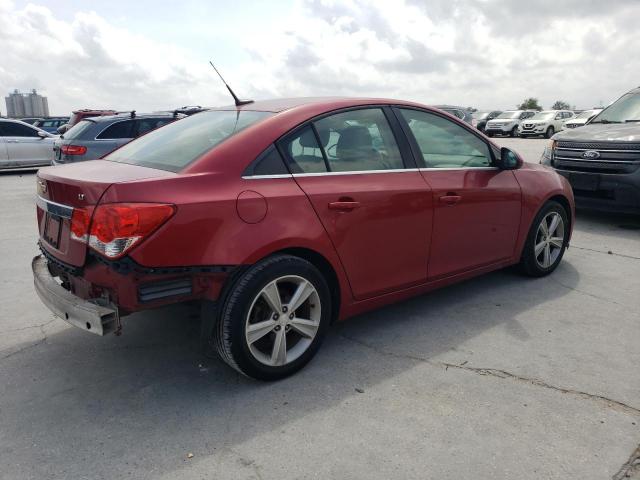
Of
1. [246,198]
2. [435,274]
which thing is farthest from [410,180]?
[246,198]

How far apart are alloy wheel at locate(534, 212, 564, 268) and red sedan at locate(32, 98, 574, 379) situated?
32.6 inches

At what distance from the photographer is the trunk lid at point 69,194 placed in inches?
108

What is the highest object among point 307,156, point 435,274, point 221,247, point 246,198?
point 307,156

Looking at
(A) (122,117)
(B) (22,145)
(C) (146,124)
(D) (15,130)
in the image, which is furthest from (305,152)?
(D) (15,130)

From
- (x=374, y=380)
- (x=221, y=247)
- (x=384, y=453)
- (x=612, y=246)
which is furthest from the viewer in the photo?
(x=612, y=246)

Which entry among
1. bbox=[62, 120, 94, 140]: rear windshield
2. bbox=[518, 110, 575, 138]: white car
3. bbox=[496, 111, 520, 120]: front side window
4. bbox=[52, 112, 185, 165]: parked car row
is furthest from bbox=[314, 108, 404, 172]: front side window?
bbox=[496, 111, 520, 120]: front side window

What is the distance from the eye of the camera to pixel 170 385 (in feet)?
10.1

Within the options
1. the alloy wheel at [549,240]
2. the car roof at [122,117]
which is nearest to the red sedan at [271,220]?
the alloy wheel at [549,240]

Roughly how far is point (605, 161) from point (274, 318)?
5.70 metres

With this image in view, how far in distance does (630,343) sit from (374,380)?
1.82 meters

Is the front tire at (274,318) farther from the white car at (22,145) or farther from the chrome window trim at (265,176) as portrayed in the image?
the white car at (22,145)

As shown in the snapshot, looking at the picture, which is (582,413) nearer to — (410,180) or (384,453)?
(384,453)

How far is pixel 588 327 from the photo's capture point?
3850 mm

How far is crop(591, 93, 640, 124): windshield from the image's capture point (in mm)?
7684
